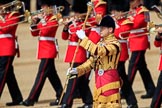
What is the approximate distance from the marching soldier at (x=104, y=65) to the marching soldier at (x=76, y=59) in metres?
1.73

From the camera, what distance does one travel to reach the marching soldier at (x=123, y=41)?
41.1 ft

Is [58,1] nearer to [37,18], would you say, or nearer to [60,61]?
[37,18]

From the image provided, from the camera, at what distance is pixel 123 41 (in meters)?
12.8

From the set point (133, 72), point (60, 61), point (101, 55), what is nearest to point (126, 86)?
point (133, 72)

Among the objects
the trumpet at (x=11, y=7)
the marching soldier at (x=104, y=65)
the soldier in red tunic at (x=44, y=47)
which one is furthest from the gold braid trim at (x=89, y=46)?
the trumpet at (x=11, y=7)

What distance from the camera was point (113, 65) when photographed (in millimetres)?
10641

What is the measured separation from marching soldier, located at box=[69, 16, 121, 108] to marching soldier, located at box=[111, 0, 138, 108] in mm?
1857

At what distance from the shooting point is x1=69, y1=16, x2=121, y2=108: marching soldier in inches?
411

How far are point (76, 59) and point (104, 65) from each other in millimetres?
1894

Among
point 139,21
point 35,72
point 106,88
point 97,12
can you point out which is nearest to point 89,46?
point 106,88

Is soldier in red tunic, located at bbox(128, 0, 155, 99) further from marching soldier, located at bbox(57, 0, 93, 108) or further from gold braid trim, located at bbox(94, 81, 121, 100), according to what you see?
gold braid trim, located at bbox(94, 81, 121, 100)

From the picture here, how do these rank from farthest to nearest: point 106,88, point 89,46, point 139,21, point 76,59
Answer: point 139,21 → point 76,59 → point 106,88 → point 89,46

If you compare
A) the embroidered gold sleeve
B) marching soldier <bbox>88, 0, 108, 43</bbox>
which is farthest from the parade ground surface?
the embroidered gold sleeve

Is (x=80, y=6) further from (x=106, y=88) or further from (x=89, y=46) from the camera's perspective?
(x=89, y=46)
